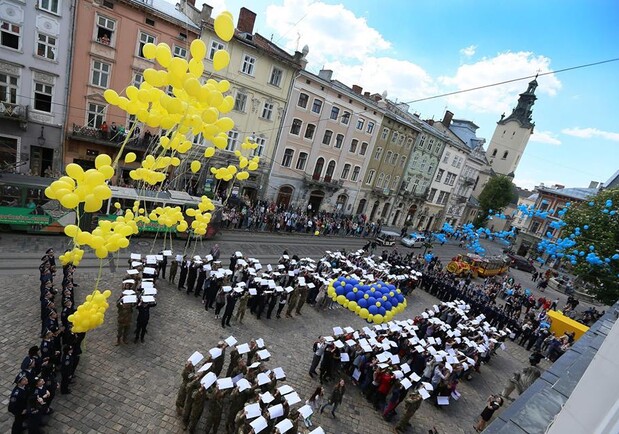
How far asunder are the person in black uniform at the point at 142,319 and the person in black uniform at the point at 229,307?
283cm

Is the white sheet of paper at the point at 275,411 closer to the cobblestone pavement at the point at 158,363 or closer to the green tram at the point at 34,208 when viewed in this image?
the cobblestone pavement at the point at 158,363

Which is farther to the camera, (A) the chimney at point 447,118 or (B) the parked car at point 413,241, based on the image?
(A) the chimney at point 447,118

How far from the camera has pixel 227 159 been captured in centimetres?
2927

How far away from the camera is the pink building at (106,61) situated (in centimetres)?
2158

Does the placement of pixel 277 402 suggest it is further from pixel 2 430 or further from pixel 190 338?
pixel 2 430

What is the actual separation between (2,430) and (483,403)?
14.6m

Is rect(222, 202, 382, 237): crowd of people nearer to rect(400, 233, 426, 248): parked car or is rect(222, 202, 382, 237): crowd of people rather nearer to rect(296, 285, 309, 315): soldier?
rect(400, 233, 426, 248): parked car

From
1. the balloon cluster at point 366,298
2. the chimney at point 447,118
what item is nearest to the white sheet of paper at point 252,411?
the balloon cluster at point 366,298

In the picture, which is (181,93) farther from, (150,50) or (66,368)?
(66,368)

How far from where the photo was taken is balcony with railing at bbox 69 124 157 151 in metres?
22.2

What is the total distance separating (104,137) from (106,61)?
4867 mm

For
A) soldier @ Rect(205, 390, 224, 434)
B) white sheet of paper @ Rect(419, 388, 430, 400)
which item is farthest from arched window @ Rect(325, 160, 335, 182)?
soldier @ Rect(205, 390, 224, 434)

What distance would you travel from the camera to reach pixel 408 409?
10148 mm

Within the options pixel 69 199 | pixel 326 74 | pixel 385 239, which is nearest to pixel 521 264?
pixel 385 239
